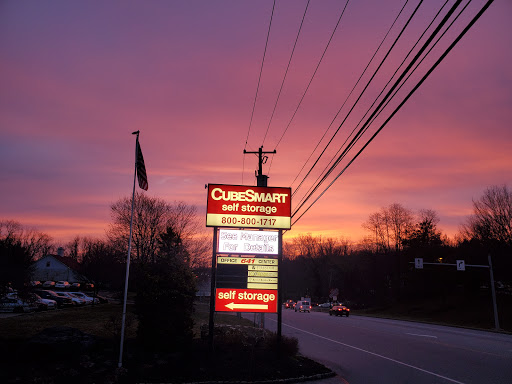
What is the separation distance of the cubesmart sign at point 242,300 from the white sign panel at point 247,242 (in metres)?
1.40

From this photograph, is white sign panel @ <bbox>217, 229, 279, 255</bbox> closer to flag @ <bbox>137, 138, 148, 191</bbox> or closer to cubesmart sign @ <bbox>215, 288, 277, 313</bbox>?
cubesmart sign @ <bbox>215, 288, 277, 313</bbox>

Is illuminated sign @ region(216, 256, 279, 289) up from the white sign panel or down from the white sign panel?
down

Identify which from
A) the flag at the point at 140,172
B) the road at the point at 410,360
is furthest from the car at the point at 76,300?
the flag at the point at 140,172

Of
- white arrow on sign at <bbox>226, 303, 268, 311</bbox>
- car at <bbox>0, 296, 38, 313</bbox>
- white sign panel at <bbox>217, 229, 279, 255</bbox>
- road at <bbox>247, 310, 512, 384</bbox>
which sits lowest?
road at <bbox>247, 310, 512, 384</bbox>

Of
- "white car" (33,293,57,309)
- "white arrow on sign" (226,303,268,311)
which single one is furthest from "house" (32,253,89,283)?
"white arrow on sign" (226,303,268,311)

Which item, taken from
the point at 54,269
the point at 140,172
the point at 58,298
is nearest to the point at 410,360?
the point at 140,172

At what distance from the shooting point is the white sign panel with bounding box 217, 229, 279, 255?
14.6 m

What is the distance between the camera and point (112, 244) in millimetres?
43906

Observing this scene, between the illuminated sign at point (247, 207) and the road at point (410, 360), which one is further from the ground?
the illuminated sign at point (247, 207)

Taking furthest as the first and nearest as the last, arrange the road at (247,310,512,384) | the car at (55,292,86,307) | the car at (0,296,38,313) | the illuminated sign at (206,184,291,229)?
the car at (55,292,86,307) < the car at (0,296,38,313) < the illuminated sign at (206,184,291,229) < the road at (247,310,512,384)

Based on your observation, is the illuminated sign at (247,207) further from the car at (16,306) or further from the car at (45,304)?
the car at (45,304)

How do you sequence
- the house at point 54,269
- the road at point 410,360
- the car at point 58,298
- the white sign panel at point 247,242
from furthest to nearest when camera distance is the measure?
the house at point 54,269 < the car at point 58,298 < the white sign panel at point 247,242 < the road at point 410,360

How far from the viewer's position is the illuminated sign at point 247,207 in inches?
592

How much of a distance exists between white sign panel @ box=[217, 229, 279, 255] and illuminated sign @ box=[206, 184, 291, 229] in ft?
1.08
